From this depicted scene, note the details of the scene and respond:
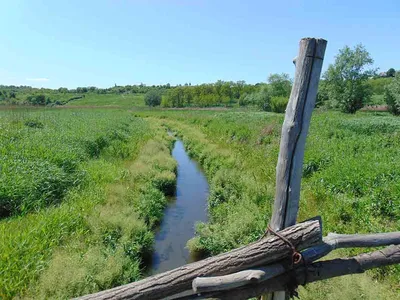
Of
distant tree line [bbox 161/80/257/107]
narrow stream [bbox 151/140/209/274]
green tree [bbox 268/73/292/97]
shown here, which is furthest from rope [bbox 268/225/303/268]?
distant tree line [bbox 161/80/257/107]

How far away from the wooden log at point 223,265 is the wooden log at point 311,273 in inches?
8.0

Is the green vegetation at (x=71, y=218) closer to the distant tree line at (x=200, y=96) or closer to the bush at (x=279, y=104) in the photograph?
the bush at (x=279, y=104)

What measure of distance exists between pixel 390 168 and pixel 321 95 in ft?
170

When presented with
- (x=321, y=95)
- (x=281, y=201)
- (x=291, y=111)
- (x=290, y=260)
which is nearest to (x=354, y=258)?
(x=290, y=260)

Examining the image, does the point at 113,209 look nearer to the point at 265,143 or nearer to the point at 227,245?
the point at 227,245

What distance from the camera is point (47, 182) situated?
7.18 metres

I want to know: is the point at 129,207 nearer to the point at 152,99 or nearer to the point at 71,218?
the point at 71,218

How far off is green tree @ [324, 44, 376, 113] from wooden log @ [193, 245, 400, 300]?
A: 46.2 m

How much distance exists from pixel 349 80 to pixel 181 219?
45.7 m

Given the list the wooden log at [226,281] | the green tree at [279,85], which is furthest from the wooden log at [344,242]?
the green tree at [279,85]

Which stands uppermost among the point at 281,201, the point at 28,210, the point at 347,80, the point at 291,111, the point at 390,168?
the point at 347,80

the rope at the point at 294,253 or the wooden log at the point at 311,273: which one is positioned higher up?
the rope at the point at 294,253


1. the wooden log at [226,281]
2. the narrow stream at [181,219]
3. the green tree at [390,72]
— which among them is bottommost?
the narrow stream at [181,219]

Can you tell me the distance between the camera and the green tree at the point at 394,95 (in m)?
36.0
